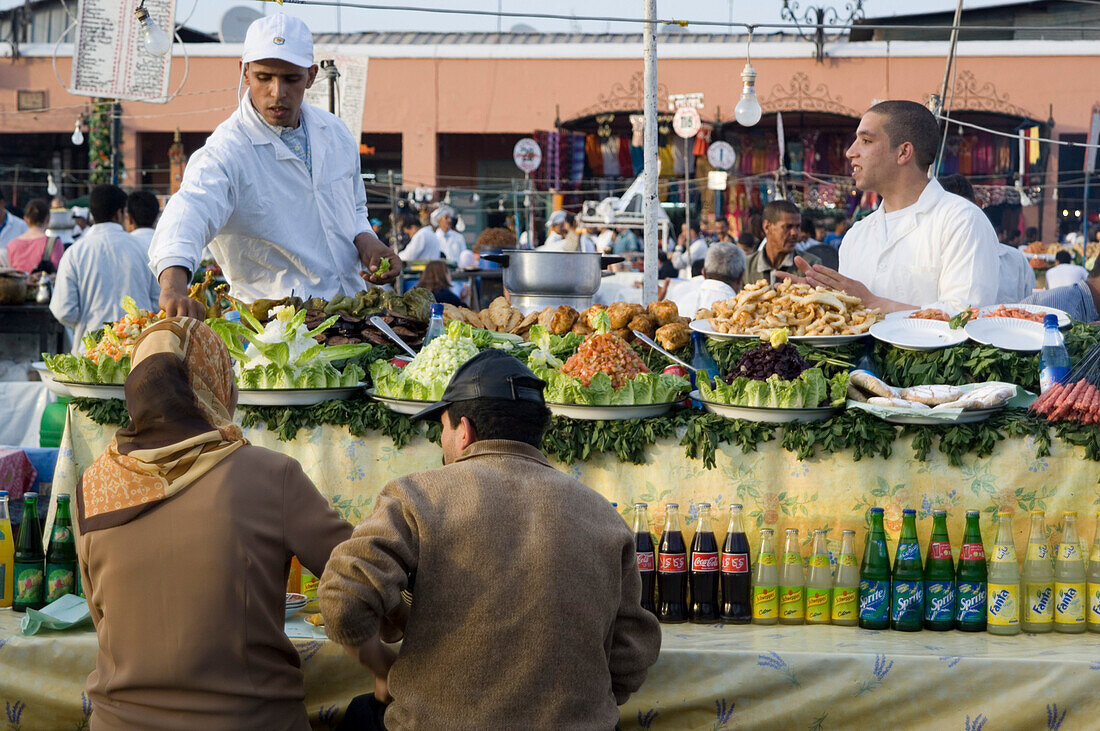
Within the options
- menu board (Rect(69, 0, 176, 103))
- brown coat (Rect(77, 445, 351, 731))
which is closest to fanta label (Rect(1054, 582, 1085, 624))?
brown coat (Rect(77, 445, 351, 731))

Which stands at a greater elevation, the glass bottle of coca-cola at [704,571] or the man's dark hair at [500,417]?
the man's dark hair at [500,417]

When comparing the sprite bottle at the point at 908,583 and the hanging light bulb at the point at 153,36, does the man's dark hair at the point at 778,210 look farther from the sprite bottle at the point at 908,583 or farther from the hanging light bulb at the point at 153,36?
the hanging light bulb at the point at 153,36

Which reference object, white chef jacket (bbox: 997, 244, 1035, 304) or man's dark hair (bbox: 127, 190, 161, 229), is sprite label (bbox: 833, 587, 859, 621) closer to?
white chef jacket (bbox: 997, 244, 1035, 304)

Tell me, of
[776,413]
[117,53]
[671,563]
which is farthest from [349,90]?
[671,563]

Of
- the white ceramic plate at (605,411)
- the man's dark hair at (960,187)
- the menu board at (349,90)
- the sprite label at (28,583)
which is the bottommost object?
the sprite label at (28,583)

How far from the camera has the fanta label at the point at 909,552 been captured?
3.19m

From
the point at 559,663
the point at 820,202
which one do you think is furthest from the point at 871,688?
the point at 820,202

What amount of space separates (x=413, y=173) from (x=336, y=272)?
1810cm

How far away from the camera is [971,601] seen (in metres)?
3.19

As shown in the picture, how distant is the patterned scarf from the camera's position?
247 cm

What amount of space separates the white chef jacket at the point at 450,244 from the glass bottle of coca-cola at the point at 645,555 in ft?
41.2

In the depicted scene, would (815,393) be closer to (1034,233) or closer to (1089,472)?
(1089,472)

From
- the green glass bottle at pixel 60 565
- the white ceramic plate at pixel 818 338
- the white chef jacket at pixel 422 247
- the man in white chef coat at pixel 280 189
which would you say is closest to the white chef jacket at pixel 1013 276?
the white ceramic plate at pixel 818 338

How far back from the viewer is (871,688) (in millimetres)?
2947
